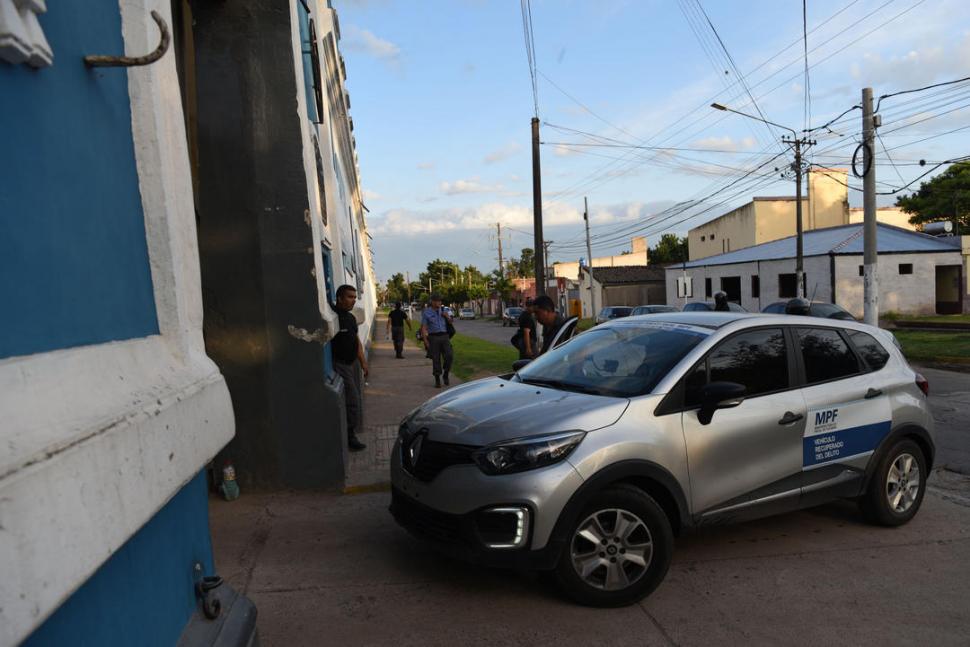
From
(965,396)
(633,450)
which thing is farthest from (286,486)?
(965,396)

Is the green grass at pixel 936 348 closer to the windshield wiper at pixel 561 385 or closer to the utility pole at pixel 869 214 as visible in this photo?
the utility pole at pixel 869 214

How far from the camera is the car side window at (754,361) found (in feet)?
15.2

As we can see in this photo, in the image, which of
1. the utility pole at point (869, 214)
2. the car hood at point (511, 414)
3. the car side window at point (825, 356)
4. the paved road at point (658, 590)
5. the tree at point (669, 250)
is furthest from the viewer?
the tree at point (669, 250)

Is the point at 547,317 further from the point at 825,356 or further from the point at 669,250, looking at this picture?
the point at 669,250

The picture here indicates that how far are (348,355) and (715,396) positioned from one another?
4.39 meters

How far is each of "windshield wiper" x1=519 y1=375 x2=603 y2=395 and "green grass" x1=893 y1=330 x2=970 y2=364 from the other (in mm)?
14219

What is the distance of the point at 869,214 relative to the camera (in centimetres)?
1670

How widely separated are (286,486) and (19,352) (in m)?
4.90

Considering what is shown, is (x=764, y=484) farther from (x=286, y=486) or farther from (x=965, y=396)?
(x=965, y=396)

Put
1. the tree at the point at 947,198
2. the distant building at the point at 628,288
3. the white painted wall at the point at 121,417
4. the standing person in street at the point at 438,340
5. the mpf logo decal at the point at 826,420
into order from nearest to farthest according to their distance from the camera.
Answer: the white painted wall at the point at 121,417 < the mpf logo decal at the point at 826,420 < the standing person in street at the point at 438,340 < the tree at the point at 947,198 < the distant building at the point at 628,288

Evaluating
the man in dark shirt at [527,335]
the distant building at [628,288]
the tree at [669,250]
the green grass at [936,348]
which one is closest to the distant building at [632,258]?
the tree at [669,250]

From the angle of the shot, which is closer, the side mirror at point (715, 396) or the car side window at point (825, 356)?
the side mirror at point (715, 396)

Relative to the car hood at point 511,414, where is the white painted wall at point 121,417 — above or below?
above

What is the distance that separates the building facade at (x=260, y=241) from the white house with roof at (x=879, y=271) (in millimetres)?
28583
